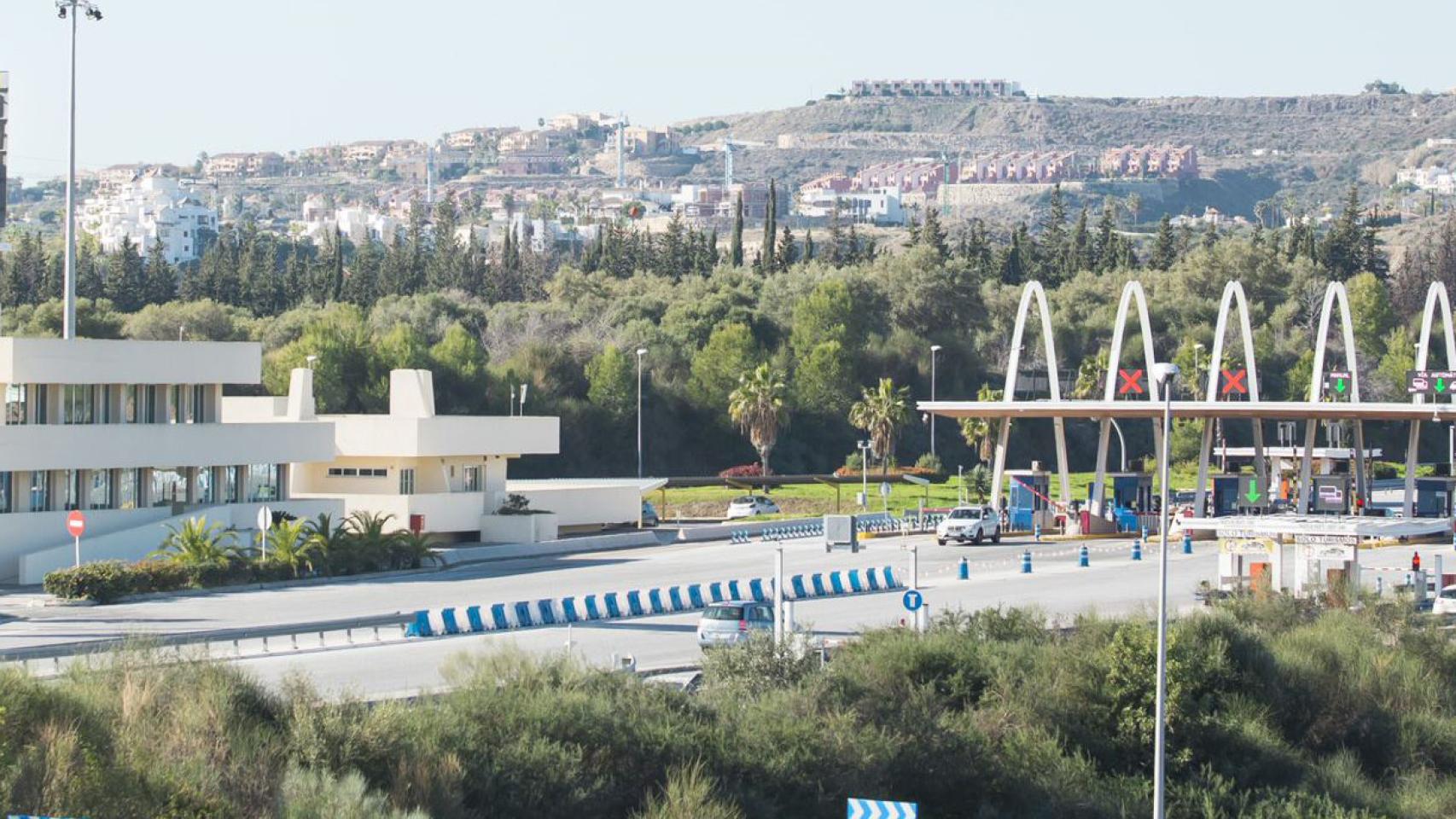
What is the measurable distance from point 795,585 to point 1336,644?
13.1 m

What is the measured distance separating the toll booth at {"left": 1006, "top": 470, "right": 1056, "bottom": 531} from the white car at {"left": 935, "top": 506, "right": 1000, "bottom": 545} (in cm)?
439

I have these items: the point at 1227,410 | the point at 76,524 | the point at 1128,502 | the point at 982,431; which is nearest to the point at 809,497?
the point at 1128,502

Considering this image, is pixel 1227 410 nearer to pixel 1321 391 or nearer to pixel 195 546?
pixel 1321 391

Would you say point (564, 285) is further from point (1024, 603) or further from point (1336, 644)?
point (1336, 644)

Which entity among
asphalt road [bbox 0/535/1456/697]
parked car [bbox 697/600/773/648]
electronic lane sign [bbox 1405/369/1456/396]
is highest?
electronic lane sign [bbox 1405/369/1456/396]

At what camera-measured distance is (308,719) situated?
23828mm

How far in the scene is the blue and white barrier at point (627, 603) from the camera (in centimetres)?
3731

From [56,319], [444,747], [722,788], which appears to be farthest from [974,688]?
[56,319]

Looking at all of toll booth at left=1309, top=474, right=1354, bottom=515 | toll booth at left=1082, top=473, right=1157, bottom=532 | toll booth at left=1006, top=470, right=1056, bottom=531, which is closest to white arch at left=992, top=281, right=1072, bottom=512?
toll booth at left=1006, top=470, right=1056, bottom=531

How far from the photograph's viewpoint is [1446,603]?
44.2 m

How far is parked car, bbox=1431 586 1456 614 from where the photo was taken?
1725 inches

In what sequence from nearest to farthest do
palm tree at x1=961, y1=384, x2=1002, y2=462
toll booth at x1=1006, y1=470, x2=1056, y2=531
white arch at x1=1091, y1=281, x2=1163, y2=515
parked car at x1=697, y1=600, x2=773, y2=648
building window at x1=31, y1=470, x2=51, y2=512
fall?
parked car at x1=697, y1=600, x2=773, y2=648 < building window at x1=31, y1=470, x2=51, y2=512 < white arch at x1=1091, y1=281, x2=1163, y2=515 < toll booth at x1=1006, y1=470, x2=1056, y2=531 < palm tree at x1=961, y1=384, x2=1002, y2=462

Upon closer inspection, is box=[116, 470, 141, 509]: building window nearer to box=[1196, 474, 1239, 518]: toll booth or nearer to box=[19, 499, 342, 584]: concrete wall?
box=[19, 499, 342, 584]: concrete wall

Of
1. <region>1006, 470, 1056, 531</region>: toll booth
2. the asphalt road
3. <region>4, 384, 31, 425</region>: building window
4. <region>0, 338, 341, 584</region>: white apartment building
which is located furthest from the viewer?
<region>1006, 470, 1056, 531</region>: toll booth
